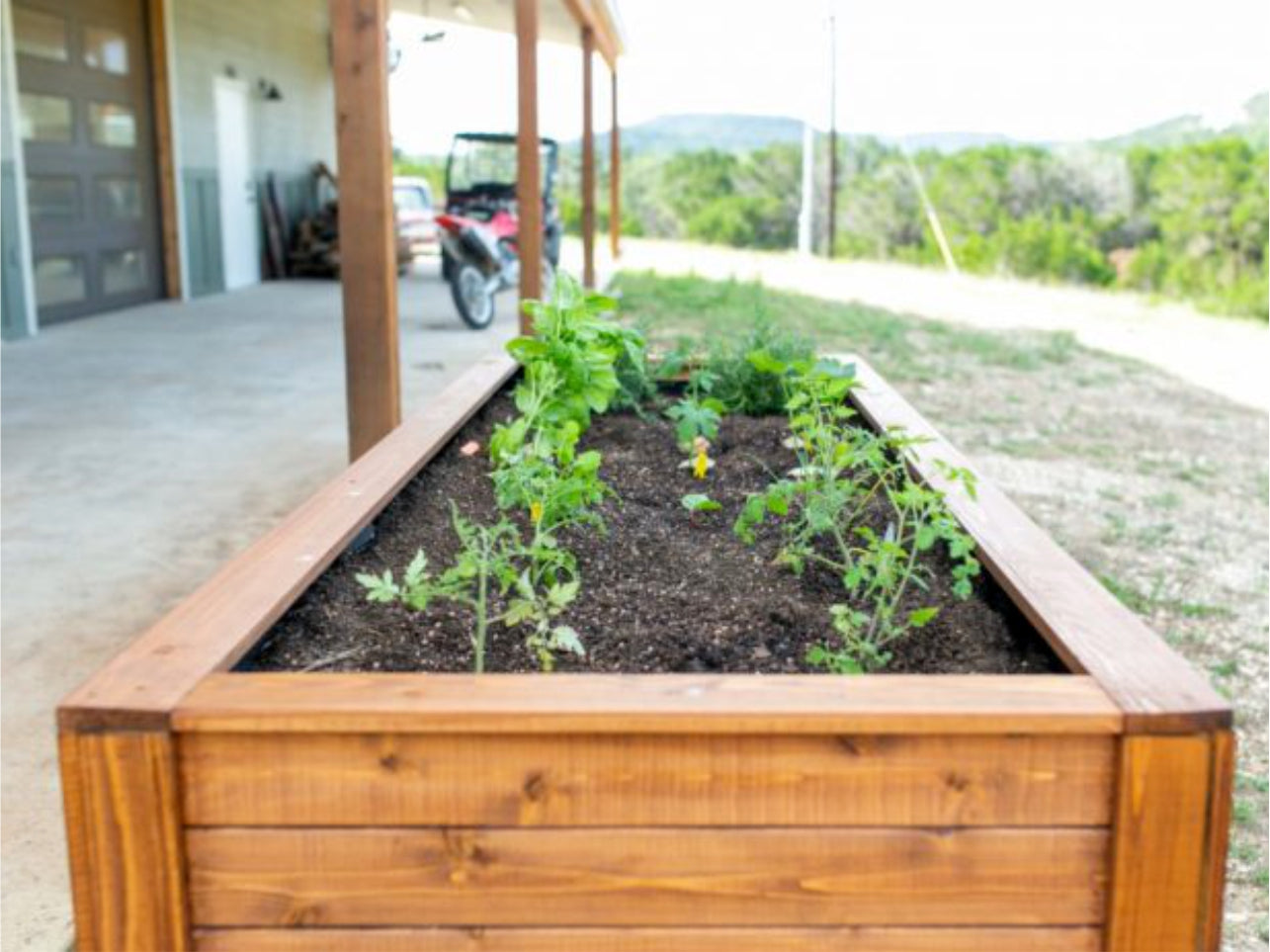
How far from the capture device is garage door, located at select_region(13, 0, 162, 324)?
8703 millimetres

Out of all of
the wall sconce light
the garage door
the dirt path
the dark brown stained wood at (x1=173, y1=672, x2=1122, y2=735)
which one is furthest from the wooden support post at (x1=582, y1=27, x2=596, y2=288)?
the dark brown stained wood at (x1=173, y1=672, x2=1122, y2=735)

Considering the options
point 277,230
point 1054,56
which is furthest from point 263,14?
point 1054,56

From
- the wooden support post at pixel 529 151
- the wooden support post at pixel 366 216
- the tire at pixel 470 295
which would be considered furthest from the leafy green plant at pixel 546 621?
the tire at pixel 470 295

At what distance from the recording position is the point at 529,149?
227 inches

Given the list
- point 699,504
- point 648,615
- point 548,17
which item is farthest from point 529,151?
point 548,17

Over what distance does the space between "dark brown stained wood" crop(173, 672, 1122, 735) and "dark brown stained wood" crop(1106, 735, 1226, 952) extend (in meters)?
0.06

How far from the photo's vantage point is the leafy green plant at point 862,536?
6.15 feet

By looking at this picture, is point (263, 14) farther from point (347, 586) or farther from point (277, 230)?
point (347, 586)

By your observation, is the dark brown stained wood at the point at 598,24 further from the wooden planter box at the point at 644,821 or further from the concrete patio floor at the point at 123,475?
the wooden planter box at the point at 644,821

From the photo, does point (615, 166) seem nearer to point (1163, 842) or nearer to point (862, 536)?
point (862, 536)

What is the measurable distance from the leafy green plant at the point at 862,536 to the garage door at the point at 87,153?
7241 millimetres

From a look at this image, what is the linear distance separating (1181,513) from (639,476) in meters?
2.80

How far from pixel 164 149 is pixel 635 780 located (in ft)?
34.5

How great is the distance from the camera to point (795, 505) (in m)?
2.67
